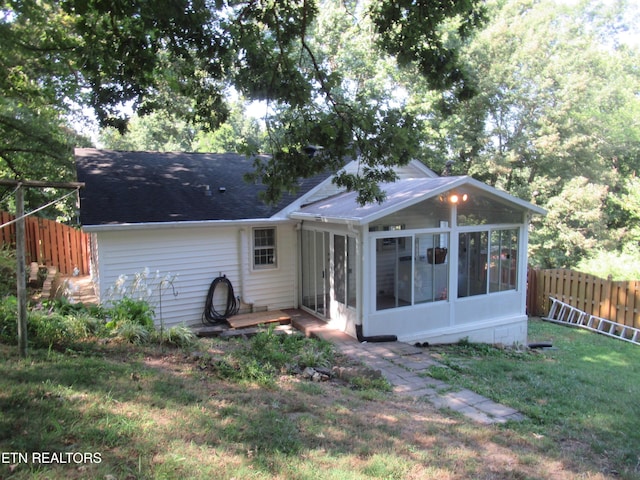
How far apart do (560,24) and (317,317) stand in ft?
86.8

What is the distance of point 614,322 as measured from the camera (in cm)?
1355

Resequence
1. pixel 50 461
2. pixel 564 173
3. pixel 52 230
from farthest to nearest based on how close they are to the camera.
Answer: pixel 564 173 < pixel 52 230 < pixel 50 461

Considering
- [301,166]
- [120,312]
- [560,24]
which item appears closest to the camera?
[120,312]

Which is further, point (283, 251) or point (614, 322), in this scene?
point (614, 322)

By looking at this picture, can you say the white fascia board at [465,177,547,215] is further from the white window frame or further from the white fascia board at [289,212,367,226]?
the white window frame

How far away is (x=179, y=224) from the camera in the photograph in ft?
33.4

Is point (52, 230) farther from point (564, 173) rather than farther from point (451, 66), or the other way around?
point (564, 173)

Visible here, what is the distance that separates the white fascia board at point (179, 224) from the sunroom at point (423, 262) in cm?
75

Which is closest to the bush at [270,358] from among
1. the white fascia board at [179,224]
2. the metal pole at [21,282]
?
the metal pole at [21,282]

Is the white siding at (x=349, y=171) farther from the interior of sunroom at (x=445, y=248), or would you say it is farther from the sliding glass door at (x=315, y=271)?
the interior of sunroom at (x=445, y=248)

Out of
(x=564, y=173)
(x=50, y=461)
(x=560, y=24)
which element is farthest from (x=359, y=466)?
(x=560, y=24)

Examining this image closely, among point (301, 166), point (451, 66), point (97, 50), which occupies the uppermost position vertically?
Result: point (97, 50)

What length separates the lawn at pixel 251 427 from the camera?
11.2 ft

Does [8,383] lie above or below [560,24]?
below
